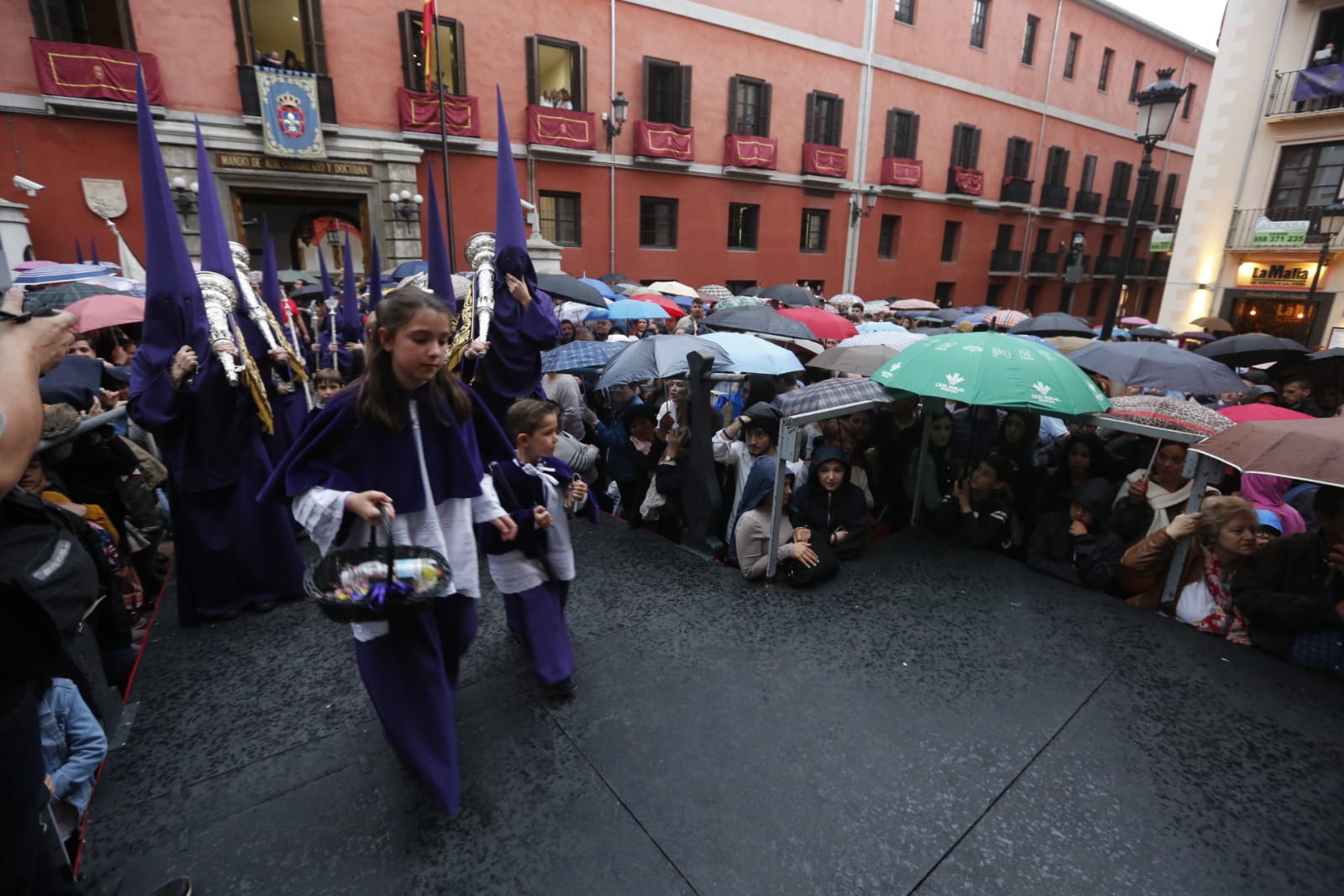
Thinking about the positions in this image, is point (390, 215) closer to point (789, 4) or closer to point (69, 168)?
point (69, 168)

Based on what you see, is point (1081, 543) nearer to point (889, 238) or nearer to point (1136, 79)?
point (889, 238)

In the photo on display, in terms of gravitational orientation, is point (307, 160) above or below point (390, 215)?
above

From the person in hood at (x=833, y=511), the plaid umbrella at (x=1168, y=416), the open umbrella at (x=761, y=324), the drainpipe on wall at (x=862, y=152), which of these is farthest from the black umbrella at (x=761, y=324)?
the drainpipe on wall at (x=862, y=152)

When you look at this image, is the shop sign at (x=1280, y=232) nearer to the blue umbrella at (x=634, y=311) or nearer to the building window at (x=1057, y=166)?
the building window at (x=1057, y=166)

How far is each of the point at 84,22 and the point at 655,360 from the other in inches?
612

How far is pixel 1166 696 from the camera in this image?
3275 millimetres

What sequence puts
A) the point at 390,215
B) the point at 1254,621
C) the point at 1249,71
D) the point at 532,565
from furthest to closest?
the point at 1249,71, the point at 390,215, the point at 1254,621, the point at 532,565

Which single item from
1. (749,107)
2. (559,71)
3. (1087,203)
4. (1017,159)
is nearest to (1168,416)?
(749,107)

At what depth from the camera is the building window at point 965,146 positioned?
77.5 feet

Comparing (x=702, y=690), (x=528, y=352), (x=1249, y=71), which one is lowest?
(x=702, y=690)

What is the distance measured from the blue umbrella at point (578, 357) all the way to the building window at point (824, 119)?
17.5m

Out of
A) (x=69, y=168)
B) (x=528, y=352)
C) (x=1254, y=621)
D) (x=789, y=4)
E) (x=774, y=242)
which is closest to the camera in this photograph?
(x=1254, y=621)

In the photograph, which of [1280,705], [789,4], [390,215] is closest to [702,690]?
[1280,705]

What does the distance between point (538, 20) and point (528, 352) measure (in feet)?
51.0
